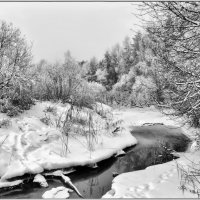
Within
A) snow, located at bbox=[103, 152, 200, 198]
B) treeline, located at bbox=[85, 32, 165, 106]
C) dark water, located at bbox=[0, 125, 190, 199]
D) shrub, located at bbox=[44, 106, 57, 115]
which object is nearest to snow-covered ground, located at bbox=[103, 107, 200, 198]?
snow, located at bbox=[103, 152, 200, 198]

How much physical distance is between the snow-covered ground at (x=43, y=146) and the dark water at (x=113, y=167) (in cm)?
29

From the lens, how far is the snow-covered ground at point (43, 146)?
5.97 m

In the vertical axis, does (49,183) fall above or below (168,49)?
below

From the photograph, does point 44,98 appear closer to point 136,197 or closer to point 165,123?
→ point 165,123

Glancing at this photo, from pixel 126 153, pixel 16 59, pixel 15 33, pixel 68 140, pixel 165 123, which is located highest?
pixel 15 33

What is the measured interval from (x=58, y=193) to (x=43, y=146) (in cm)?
216

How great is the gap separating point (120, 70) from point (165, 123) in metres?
18.0

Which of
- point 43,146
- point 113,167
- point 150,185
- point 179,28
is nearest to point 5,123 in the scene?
point 43,146

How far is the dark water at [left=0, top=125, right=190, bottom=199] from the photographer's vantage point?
5.19 m

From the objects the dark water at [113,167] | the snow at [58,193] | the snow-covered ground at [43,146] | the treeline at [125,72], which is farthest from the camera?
the treeline at [125,72]

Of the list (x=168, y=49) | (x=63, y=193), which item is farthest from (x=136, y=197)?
(x=168, y=49)

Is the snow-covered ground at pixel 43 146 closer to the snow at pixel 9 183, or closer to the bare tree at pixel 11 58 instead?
the snow at pixel 9 183

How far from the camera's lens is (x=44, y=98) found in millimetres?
12711

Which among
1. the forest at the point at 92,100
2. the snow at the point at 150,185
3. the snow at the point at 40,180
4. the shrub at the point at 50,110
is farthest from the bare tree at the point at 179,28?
the shrub at the point at 50,110
